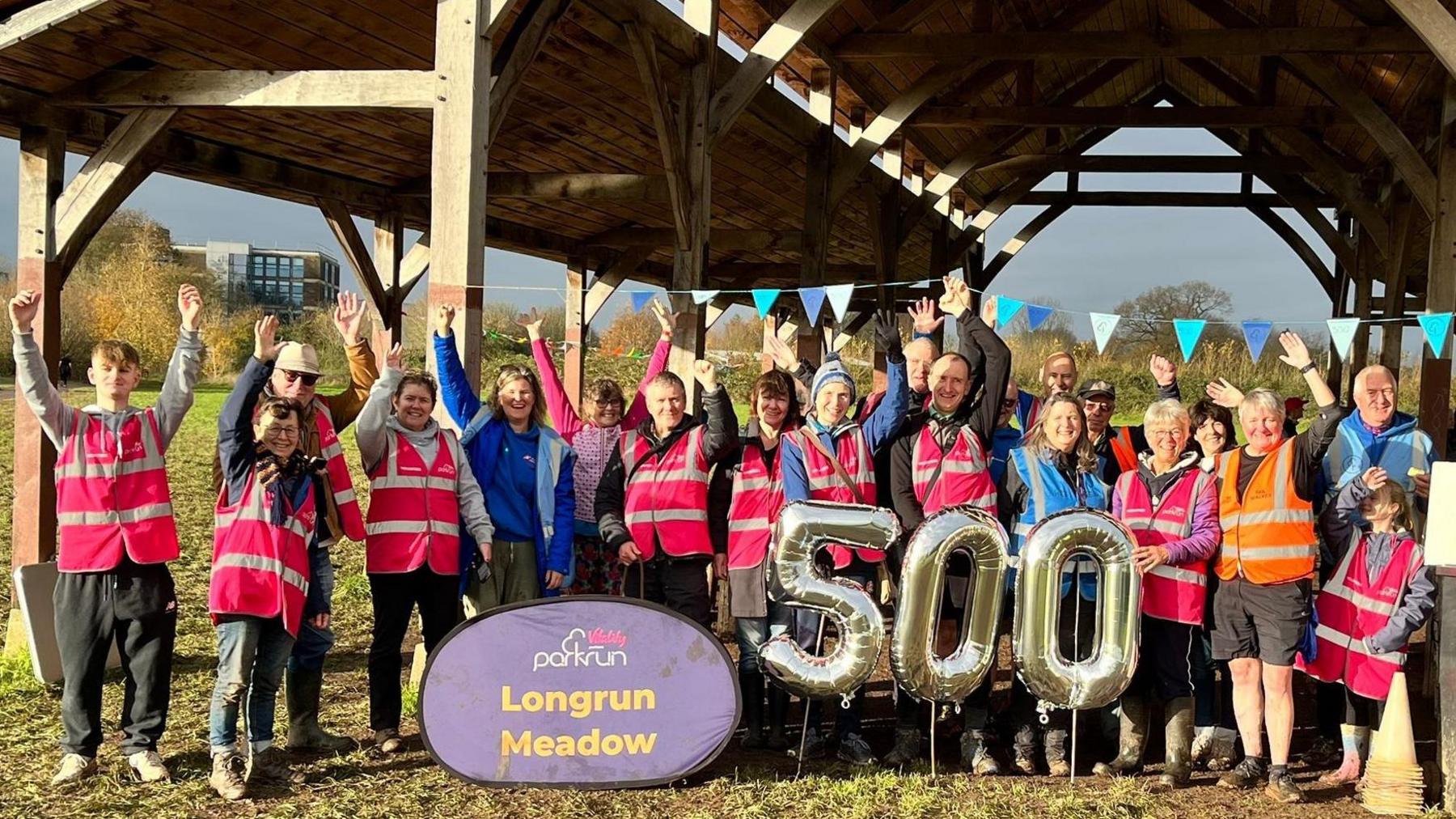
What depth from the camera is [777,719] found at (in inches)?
203

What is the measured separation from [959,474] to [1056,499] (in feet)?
1.28

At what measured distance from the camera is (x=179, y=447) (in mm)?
18812

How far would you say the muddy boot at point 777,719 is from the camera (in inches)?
202

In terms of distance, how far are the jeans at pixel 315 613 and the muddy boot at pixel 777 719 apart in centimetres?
183

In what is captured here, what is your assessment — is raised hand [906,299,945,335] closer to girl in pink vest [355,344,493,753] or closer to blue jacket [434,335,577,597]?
blue jacket [434,335,577,597]

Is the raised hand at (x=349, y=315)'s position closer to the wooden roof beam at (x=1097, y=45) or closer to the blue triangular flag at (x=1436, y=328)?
the blue triangular flag at (x=1436, y=328)

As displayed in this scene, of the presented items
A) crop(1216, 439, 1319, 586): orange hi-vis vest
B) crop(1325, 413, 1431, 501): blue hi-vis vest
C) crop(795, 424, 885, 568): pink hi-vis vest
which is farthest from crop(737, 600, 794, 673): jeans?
crop(1325, 413, 1431, 501): blue hi-vis vest

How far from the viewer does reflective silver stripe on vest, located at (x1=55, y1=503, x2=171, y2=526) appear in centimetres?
435

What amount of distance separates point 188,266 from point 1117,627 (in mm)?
50989

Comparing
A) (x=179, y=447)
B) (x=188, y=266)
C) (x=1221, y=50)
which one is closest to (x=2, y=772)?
(x=1221, y=50)

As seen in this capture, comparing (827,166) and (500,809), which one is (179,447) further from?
(500,809)

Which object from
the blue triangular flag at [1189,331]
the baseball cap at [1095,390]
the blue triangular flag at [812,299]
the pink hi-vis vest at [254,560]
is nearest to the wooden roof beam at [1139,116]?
the blue triangular flag at [812,299]

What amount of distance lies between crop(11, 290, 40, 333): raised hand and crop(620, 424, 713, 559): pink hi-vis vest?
229 centimetres

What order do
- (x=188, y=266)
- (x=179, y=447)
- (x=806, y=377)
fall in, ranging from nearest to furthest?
1. (x=806, y=377)
2. (x=179, y=447)
3. (x=188, y=266)
